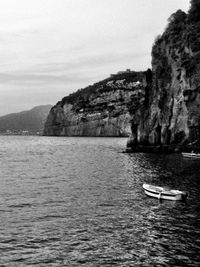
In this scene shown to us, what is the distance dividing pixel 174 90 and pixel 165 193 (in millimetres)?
64305

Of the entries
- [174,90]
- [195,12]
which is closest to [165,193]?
[174,90]

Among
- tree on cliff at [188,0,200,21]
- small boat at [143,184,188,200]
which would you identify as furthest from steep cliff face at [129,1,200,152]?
small boat at [143,184,188,200]

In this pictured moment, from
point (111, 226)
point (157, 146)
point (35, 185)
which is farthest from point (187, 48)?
point (111, 226)

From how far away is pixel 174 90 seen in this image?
322 feet

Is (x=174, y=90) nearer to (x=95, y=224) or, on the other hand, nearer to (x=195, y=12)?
(x=195, y=12)

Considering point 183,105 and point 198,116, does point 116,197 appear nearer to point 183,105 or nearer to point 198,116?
point 198,116

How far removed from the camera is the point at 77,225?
27.9m

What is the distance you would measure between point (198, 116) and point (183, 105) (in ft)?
24.6

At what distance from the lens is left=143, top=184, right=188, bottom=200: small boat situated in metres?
36.4

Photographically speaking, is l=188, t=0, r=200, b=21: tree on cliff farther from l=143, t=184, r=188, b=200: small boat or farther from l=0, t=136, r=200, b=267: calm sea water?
l=143, t=184, r=188, b=200: small boat

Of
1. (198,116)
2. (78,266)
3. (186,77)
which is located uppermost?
(186,77)

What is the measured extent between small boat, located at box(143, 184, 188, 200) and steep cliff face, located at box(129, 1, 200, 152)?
50730mm

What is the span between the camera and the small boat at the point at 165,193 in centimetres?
3644

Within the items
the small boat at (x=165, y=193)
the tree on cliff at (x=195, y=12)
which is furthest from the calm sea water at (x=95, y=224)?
the tree on cliff at (x=195, y=12)
